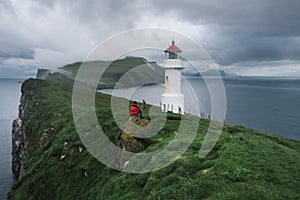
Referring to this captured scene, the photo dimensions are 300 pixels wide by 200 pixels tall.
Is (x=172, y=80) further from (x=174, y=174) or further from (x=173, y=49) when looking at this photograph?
(x=174, y=174)

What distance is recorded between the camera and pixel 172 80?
155ft

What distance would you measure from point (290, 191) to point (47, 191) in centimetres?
2536

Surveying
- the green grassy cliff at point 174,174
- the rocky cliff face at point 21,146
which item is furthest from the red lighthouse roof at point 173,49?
the rocky cliff face at point 21,146

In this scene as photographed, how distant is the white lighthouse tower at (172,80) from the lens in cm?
4691

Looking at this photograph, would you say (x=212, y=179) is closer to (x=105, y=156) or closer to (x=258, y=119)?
(x=105, y=156)

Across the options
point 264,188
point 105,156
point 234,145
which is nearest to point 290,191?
point 264,188

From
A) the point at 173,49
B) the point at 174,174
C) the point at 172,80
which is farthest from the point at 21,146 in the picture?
the point at 174,174

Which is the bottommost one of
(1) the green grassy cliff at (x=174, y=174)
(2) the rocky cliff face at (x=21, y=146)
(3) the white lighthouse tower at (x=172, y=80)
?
(2) the rocky cliff face at (x=21, y=146)

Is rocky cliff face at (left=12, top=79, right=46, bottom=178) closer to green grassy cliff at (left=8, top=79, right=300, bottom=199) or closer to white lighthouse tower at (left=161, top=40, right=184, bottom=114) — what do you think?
green grassy cliff at (left=8, top=79, right=300, bottom=199)

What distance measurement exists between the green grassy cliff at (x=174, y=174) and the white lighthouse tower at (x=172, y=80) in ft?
44.1

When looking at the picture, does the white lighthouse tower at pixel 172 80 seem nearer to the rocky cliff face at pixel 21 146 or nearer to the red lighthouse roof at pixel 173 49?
the red lighthouse roof at pixel 173 49

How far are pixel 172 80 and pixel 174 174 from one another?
30.7 m

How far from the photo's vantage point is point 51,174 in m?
31.1

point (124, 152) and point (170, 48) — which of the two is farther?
point (170, 48)
